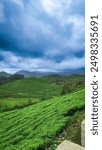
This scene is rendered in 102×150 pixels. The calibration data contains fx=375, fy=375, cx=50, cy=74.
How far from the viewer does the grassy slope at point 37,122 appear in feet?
21.3

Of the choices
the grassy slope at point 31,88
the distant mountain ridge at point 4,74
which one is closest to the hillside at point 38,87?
the grassy slope at point 31,88

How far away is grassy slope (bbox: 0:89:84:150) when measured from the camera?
6480 mm

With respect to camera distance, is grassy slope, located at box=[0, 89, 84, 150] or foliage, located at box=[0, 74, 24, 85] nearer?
grassy slope, located at box=[0, 89, 84, 150]

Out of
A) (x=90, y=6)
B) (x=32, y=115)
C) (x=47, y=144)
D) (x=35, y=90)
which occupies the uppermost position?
(x=90, y=6)

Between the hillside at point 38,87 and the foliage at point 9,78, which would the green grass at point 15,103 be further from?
the foliage at point 9,78

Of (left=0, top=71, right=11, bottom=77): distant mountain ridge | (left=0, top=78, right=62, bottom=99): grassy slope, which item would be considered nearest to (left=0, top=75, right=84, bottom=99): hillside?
(left=0, top=78, right=62, bottom=99): grassy slope

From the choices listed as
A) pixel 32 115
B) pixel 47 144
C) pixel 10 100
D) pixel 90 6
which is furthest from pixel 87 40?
pixel 10 100

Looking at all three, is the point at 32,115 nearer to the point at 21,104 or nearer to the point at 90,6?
the point at 21,104

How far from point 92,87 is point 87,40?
433 mm

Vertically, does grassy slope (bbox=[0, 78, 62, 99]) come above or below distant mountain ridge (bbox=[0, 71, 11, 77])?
below

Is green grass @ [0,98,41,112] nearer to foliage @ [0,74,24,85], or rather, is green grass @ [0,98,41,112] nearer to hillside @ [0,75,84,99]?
hillside @ [0,75,84,99]

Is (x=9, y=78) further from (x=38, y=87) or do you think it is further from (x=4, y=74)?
(x=38, y=87)

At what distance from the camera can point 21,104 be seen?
7.30 metres

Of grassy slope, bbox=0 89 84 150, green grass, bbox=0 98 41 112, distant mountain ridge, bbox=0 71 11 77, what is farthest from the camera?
green grass, bbox=0 98 41 112
